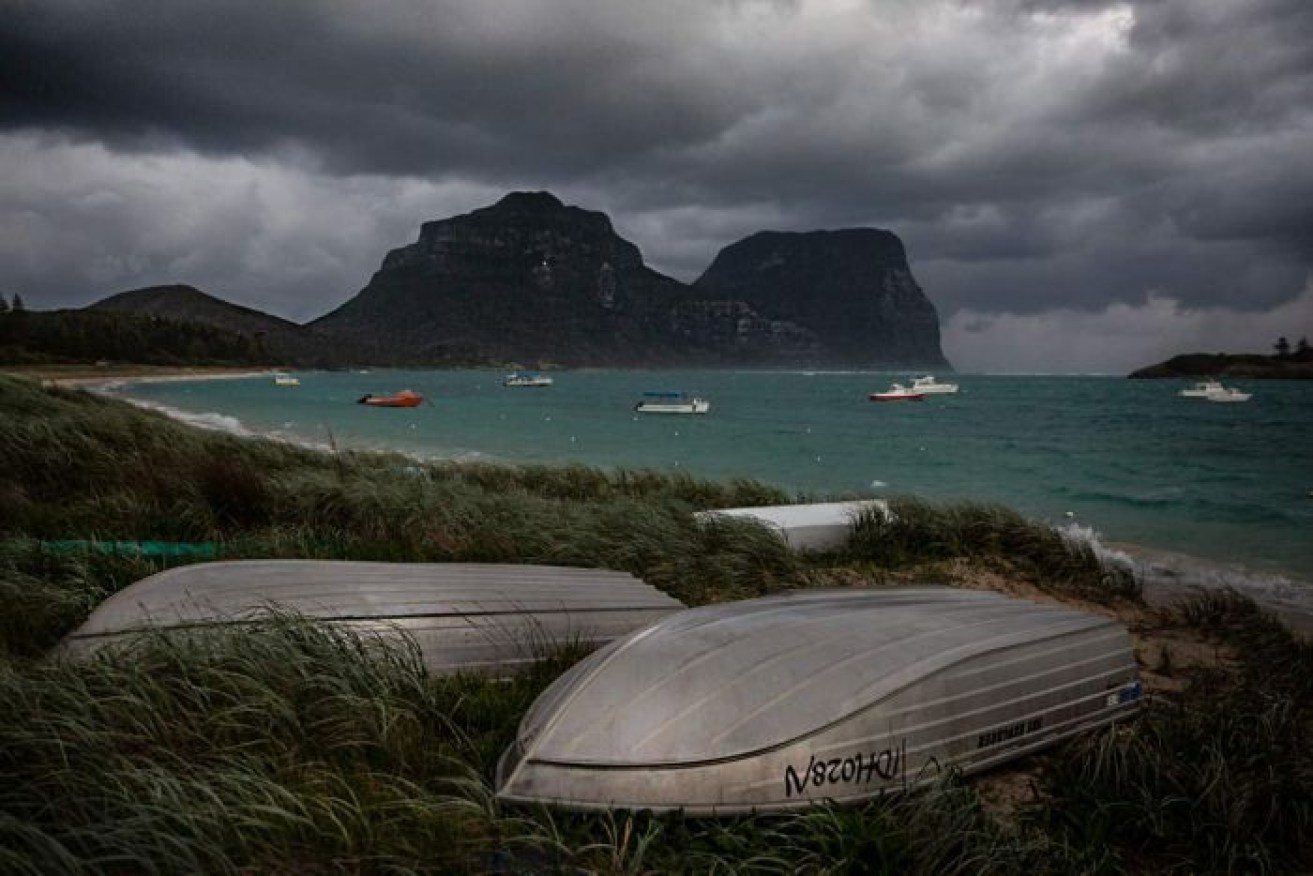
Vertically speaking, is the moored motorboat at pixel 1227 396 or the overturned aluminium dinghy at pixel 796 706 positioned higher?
the moored motorboat at pixel 1227 396

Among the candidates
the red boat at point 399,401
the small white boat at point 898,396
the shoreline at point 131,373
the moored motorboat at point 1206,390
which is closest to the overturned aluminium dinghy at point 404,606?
the shoreline at point 131,373

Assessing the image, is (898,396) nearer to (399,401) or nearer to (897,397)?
(897,397)

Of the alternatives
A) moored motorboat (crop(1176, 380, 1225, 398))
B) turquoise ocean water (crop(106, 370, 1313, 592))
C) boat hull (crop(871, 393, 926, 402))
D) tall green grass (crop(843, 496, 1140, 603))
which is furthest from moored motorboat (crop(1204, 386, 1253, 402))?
tall green grass (crop(843, 496, 1140, 603))

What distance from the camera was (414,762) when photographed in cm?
291

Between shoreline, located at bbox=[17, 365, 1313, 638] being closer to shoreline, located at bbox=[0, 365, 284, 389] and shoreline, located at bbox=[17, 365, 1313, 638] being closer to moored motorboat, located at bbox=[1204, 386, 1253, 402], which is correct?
shoreline, located at bbox=[0, 365, 284, 389]

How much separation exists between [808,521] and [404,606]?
507 centimetres

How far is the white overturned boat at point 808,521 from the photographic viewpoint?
26.7 ft

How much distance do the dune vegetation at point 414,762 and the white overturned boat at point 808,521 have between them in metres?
0.96

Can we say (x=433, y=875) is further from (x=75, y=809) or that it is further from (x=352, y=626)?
(x=352, y=626)

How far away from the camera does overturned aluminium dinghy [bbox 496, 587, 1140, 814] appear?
9.25ft

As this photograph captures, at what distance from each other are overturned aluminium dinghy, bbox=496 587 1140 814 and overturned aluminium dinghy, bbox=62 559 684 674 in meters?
1.03

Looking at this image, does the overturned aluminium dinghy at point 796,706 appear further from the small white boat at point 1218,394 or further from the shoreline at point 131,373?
the small white boat at point 1218,394

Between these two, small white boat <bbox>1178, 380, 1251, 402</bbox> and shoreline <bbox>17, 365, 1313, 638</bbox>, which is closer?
shoreline <bbox>17, 365, 1313, 638</bbox>

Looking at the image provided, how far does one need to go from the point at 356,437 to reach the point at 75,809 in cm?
3046
